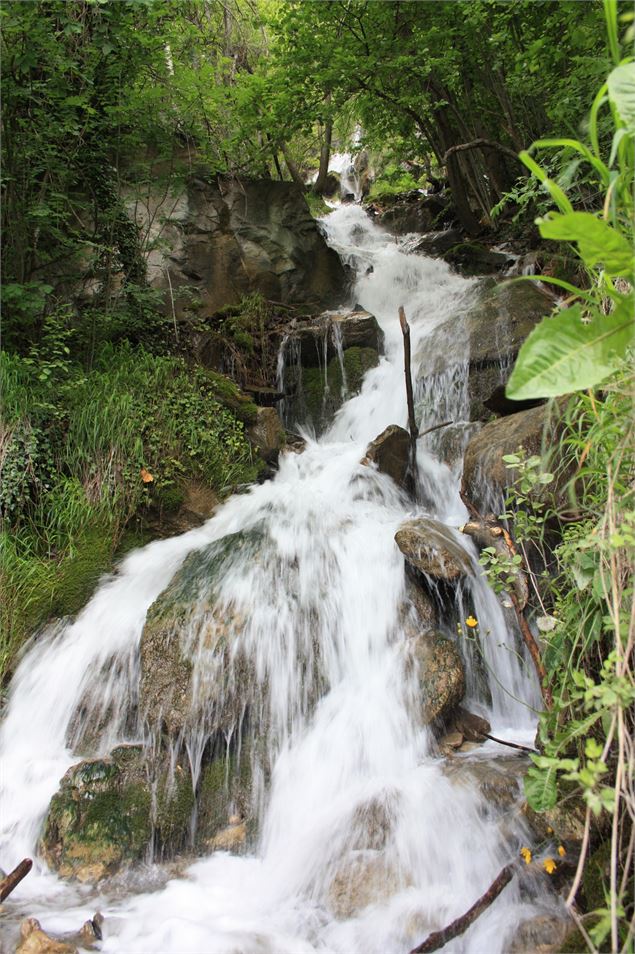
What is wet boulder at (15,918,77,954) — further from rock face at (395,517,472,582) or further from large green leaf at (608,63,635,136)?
large green leaf at (608,63,635,136)

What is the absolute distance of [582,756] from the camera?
1.72m

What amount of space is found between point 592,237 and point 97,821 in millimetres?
3238

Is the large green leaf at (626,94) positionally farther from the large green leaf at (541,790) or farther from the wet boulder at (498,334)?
the wet boulder at (498,334)

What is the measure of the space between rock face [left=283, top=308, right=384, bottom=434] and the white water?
220 cm

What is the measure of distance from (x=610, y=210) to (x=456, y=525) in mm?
3692

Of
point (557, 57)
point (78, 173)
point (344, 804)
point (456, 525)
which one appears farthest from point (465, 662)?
point (78, 173)

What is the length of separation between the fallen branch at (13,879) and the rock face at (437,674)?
198cm

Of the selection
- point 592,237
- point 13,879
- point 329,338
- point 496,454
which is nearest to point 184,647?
point 13,879

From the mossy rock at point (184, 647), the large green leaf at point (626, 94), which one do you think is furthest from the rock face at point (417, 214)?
the large green leaf at point (626, 94)

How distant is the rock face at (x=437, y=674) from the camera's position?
120 inches

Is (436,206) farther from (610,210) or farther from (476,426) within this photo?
(610,210)

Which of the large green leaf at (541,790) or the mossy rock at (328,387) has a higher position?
the mossy rock at (328,387)

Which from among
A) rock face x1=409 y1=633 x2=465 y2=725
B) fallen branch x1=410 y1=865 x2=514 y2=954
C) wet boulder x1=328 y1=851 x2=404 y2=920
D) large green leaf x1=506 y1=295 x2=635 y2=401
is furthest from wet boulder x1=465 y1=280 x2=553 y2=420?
large green leaf x1=506 y1=295 x2=635 y2=401

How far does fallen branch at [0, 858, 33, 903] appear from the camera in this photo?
7.83 feet
